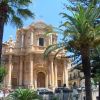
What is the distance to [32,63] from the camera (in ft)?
189

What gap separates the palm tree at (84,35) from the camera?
804 inches

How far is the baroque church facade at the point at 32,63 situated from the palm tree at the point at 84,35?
3551 centimetres

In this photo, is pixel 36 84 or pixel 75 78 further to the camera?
pixel 75 78

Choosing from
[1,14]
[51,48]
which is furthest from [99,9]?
[1,14]

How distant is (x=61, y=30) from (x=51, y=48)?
4.79ft

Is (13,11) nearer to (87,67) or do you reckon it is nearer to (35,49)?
(87,67)

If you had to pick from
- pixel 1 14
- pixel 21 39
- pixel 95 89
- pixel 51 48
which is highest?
pixel 21 39

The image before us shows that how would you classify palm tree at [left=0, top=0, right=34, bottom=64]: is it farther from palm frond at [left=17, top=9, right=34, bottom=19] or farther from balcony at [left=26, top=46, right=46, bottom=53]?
balcony at [left=26, top=46, right=46, bottom=53]

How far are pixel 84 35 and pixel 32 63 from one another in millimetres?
37728

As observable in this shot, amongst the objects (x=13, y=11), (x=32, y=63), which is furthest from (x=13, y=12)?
(x=32, y=63)

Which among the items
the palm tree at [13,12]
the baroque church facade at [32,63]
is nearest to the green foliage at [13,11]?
the palm tree at [13,12]

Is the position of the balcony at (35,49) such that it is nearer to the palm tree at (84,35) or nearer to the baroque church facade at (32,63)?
the baroque church facade at (32,63)

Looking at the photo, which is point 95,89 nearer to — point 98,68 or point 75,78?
point 98,68

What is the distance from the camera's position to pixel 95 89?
1524 inches
